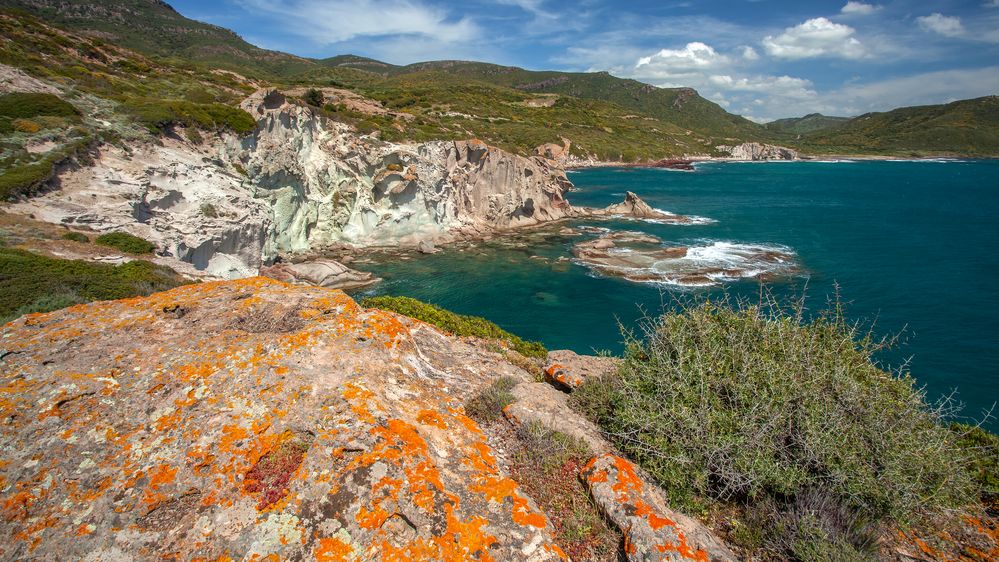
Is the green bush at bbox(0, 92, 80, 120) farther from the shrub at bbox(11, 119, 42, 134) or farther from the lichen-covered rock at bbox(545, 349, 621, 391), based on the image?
the lichen-covered rock at bbox(545, 349, 621, 391)

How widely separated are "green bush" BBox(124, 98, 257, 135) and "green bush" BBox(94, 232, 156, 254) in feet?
40.5

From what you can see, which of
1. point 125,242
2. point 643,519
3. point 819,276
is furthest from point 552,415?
point 819,276

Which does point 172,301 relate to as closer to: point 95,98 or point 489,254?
point 95,98

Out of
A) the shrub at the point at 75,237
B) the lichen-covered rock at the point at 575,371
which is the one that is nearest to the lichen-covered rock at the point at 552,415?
the lichen-covered rock at the point at 575,371

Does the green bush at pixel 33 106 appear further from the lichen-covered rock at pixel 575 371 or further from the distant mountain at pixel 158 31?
the distant mountain at pixel 158 31

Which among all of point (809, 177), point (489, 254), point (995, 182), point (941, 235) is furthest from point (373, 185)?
point (995, 182)

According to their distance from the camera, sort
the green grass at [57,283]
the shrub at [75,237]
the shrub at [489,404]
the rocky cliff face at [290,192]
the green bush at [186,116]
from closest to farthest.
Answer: the shrub at [489,404]
the green grass at [57,283]
the shrub at [75,237]
the rocky cliff face at [290,192]
the green bush at [186,116]

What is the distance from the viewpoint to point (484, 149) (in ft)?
159

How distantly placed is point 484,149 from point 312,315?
4449 centimetres

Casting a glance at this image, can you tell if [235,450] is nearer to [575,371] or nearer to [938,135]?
[575,371]

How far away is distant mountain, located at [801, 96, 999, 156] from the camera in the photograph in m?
157

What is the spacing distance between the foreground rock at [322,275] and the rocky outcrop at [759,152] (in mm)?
160548

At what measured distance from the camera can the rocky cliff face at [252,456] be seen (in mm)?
3936

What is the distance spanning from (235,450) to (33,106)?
29746 mm
